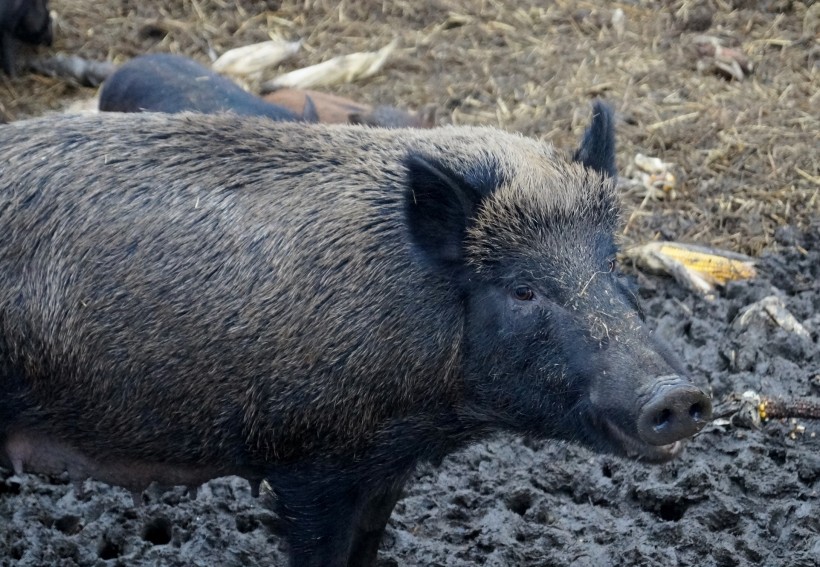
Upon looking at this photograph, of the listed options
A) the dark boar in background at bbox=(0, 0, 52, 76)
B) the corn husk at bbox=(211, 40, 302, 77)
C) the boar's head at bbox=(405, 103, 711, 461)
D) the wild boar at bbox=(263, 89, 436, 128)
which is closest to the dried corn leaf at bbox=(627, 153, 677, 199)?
the wild boar at bbox=(263, 89, 436, 128)

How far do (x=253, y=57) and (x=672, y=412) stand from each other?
20.9ft

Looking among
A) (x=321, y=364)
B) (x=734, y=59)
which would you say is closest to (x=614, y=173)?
(x=321, y=364)

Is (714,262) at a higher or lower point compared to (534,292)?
lower

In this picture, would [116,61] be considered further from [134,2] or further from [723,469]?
[723,469]

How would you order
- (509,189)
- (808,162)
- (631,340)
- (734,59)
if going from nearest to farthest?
(631,340), (509,189), (808,162), (734,59)

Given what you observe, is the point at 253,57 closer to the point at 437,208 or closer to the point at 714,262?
the point at 714,262

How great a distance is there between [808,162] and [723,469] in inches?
115

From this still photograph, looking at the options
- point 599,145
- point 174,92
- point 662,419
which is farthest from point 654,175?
point 662,419

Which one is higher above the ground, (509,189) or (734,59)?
(509,189)

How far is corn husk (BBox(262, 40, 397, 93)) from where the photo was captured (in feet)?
27.9

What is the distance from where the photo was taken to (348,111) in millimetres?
7230

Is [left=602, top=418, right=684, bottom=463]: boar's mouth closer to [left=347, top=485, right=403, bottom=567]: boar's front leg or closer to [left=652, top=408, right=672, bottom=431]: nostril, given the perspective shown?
[left=652, top=408, right=672, bottom=431]: nostril

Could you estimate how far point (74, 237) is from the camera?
3.60 m

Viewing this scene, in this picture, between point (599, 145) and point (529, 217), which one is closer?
point (529, 217)
